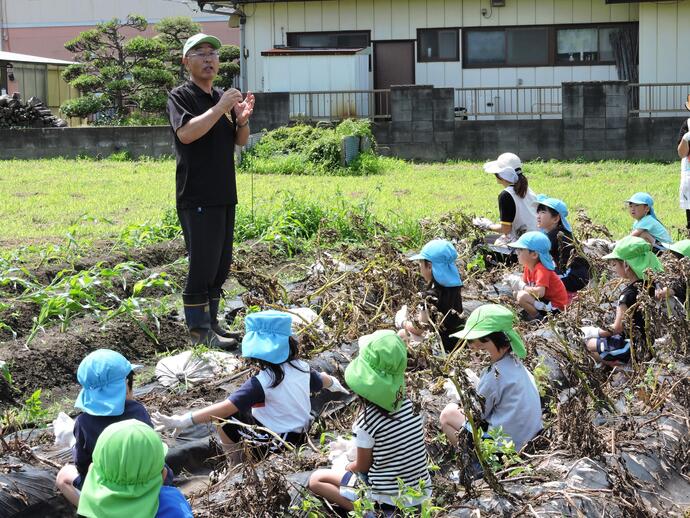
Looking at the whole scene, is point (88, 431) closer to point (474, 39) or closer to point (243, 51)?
point (243, 51)

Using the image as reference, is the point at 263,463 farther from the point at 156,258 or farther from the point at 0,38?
the point at 0,38

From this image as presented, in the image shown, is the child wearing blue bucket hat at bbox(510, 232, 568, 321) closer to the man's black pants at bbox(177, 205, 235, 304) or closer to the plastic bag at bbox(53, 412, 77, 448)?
the man's black pants at bbox(177, 205, 235, 304)

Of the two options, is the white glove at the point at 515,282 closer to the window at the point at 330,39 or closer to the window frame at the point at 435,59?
the window frame at the point at 435,59

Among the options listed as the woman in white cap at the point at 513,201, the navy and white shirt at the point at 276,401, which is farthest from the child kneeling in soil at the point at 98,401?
the woman in white cap at the point at 513,201

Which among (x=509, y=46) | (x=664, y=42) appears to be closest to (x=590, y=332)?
(x=664, y=42)

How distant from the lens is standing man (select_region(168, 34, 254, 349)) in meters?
6.43

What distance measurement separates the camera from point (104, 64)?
2439cm

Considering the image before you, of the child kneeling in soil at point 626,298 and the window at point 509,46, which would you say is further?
the window at point 509,46

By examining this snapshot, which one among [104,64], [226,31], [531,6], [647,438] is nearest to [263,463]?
[647,438]

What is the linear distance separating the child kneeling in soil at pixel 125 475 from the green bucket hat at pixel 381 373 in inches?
37.1

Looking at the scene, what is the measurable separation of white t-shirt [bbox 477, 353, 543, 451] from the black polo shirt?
2.47 metres

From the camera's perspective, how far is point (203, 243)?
21.6ft

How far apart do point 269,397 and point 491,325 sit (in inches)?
41.0

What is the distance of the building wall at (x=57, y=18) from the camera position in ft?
106
